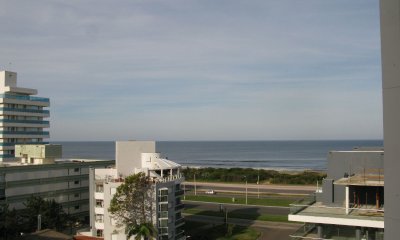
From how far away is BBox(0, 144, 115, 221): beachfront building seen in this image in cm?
5172

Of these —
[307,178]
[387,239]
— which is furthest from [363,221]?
[307,178]

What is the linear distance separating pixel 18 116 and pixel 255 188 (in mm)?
48987

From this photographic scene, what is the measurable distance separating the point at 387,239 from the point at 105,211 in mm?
40907

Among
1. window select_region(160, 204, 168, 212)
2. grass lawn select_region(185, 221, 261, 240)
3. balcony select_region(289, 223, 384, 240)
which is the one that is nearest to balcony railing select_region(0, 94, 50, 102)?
grass lawn select_region(185, 221, 261, 240)

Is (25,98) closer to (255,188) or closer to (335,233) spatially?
(255,188)

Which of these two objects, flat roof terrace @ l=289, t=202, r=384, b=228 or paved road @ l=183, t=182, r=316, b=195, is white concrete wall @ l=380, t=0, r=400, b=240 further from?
paved road @ l=183, t=182, r=316, b=195

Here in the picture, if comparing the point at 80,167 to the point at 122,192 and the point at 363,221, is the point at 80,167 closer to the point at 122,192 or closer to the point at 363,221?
Result: the point at 122,192

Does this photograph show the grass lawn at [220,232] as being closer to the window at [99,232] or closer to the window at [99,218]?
the window at [99,232]

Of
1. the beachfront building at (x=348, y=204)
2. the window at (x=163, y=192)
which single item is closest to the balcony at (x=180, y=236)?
the window at (x=163, y=192)

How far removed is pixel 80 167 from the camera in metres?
60.2

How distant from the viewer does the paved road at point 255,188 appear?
85.6 metres

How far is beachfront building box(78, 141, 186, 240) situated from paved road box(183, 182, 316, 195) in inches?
1545

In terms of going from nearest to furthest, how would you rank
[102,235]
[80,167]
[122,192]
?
[122,192], [102,235], [80,167]

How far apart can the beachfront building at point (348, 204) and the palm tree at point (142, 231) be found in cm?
1782
